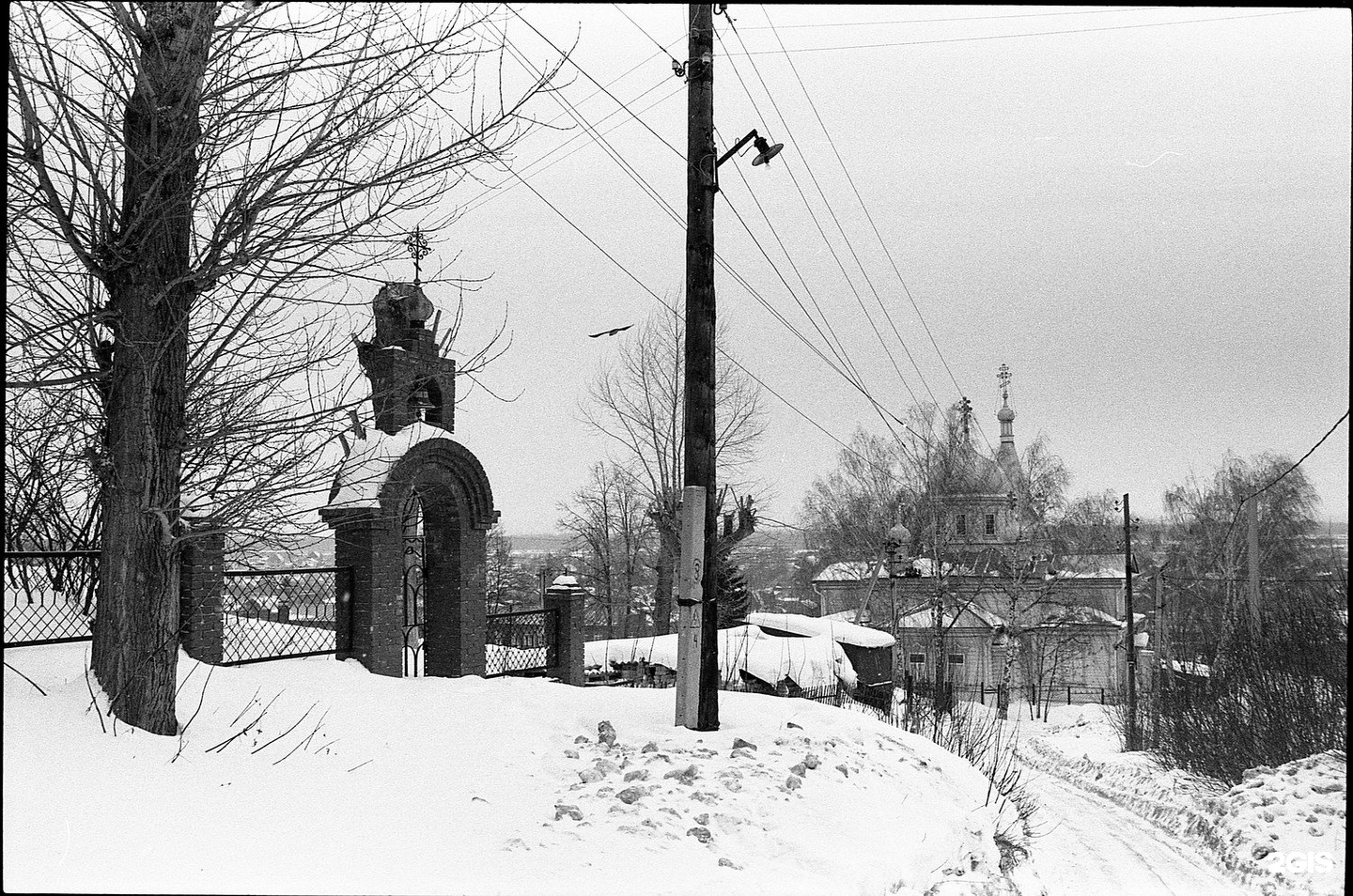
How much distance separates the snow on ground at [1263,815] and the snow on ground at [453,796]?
9.24 feet

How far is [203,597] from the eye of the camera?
28.5 ft

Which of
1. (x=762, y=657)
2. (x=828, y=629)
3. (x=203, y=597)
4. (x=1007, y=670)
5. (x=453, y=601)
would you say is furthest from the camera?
(x=1007, y=670)

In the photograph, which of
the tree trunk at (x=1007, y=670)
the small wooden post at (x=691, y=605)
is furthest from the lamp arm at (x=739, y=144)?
the tree trunk at (x=1007, y=670)

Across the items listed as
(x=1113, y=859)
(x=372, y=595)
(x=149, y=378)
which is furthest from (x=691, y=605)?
(x=1113, y=859)

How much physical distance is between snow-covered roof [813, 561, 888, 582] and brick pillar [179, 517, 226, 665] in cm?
3530

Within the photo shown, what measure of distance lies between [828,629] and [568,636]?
1094 cm

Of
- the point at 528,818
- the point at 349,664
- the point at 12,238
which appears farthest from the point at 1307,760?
the point at 12,238

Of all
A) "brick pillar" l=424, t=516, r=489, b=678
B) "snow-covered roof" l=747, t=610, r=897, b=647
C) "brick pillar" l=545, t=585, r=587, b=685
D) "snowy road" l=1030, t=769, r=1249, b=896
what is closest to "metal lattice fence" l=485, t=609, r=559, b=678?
"brick pillar" l=545, t=585, r=587, b=685

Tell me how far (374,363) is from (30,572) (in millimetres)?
3879

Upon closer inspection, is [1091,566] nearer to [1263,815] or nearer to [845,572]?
[845,572]

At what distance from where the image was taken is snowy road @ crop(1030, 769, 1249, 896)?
359 inches

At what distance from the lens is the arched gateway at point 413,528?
34.5ft

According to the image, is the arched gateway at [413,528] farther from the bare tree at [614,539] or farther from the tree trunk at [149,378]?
the bare tree at [614,539]

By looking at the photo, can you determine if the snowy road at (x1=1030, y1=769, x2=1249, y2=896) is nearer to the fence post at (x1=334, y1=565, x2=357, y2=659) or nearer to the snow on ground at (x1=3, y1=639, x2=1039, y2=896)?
the snow on ground at (x1=3, y1=639, x2=1039, y2=896)
